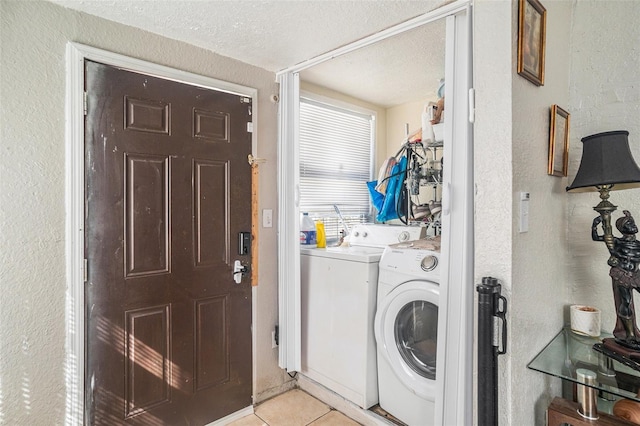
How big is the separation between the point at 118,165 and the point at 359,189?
2.13 metres

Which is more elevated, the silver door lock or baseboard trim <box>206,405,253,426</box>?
the silver door lock

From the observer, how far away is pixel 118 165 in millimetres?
1787

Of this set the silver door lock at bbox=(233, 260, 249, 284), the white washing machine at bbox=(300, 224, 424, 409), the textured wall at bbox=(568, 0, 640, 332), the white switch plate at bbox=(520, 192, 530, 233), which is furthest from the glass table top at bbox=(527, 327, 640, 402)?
the silver door lock at bbox=(233, 260, 249, 284)

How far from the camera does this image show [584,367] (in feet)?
4.38

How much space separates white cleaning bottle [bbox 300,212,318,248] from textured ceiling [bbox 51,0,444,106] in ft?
3.69

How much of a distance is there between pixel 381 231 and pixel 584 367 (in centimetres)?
148

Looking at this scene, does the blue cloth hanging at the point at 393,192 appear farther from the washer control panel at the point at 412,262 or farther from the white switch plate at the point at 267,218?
the white switch plate at the point at 267,218

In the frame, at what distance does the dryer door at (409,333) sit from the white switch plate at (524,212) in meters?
0.68

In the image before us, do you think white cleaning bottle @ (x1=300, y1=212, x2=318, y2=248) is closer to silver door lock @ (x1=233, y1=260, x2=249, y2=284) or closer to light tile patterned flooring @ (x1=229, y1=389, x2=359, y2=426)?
silver door lock @ (x1=233, y1=260, x2=249, y2=284)

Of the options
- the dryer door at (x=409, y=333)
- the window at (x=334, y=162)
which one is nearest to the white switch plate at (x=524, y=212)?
the dryer door at (x=409, y=333)

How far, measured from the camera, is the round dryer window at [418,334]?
195cm

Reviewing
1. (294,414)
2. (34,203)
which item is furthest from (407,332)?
(34,203)

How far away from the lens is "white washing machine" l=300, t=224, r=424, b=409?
2100 mm

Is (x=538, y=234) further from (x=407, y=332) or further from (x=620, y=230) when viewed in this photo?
(x=407, y=332)
